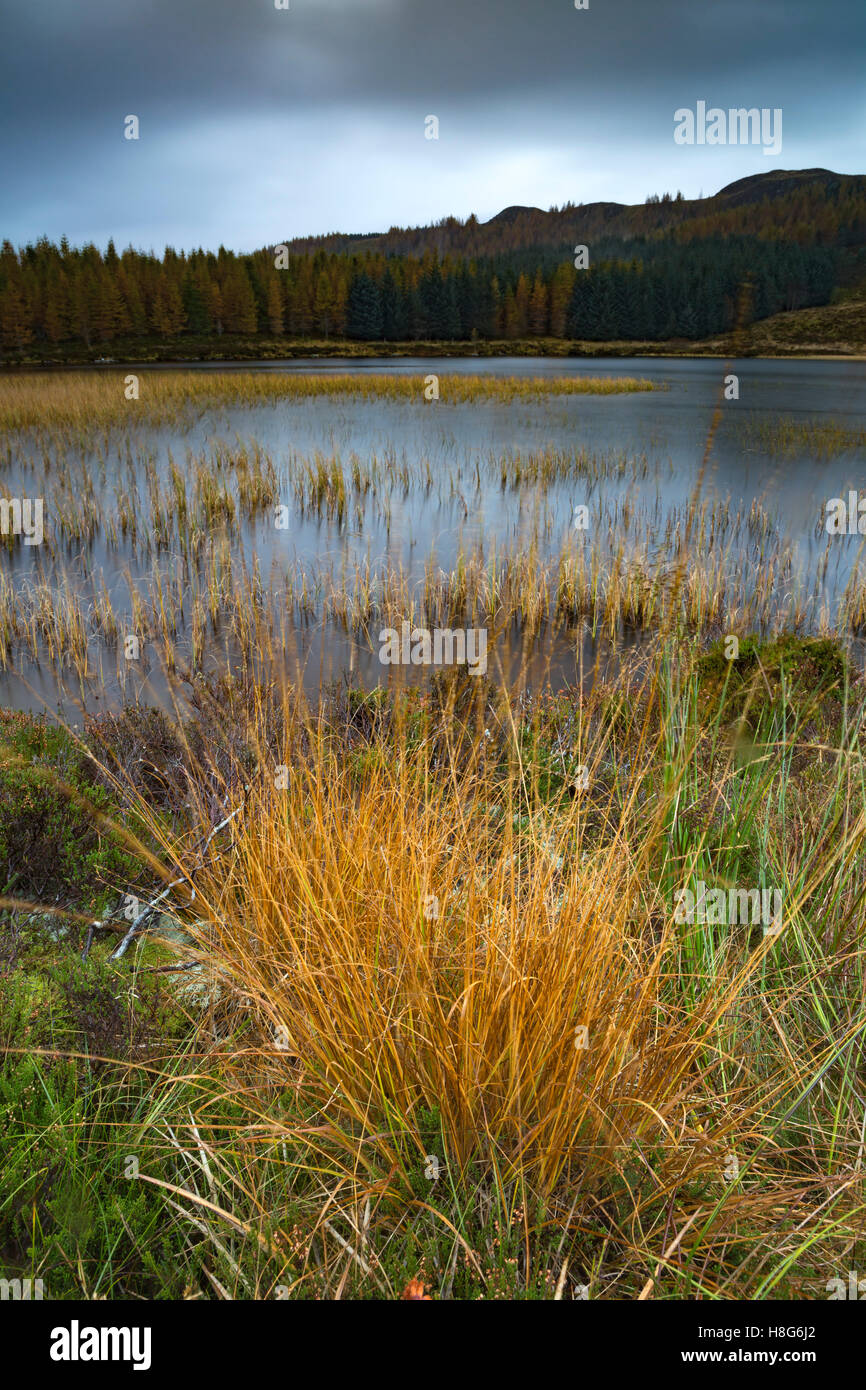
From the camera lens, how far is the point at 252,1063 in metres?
2.15

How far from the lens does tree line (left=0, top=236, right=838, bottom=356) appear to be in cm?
7525

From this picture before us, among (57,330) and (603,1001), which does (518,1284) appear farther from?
(57,330)

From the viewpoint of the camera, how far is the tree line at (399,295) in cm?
7525

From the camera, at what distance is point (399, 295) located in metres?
87.3

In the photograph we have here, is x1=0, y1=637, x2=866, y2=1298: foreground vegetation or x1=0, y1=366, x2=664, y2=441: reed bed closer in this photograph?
x1=0, y1=637, x2=866, y2=1298: foreground vegetation

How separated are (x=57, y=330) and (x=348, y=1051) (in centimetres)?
8340
